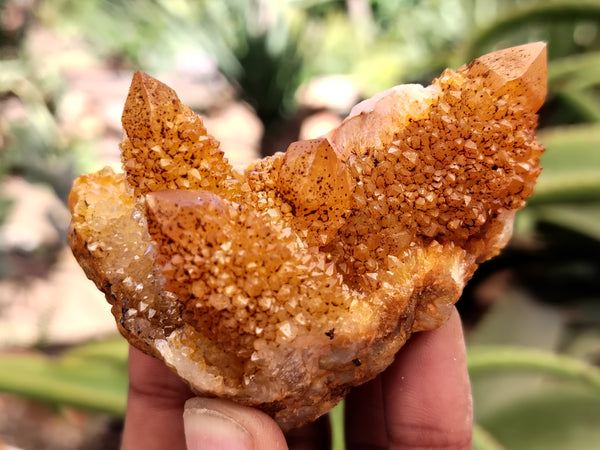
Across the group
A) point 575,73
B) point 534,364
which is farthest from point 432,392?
point 575,73

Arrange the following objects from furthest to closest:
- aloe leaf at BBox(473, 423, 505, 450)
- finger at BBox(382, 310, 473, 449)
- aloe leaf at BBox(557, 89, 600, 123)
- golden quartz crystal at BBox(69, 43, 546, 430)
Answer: aloe leaf at BBox(557, 89, 600, 123) → aloe leaf at BBox(473, 423, 505, 450) → finger at BBox(382, 310, 473, 449) → golden quartz crystal at BBox(69, 43, 546, 430)

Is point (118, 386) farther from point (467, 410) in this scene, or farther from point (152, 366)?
point (467, 410)

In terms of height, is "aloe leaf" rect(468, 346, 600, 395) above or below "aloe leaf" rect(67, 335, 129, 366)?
below

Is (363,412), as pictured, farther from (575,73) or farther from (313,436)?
(575,73)

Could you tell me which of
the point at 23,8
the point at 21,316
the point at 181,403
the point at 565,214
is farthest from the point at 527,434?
the point at 23,8

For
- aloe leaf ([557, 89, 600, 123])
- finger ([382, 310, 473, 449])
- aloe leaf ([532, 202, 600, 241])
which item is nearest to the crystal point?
finger ([382, 310, 473, 449])

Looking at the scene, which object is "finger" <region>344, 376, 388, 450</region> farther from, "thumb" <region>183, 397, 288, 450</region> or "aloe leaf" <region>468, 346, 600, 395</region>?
"thumb" <region>183, 397, 288, 450</region>

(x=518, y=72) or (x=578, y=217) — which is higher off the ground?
(x=578, y=217)
